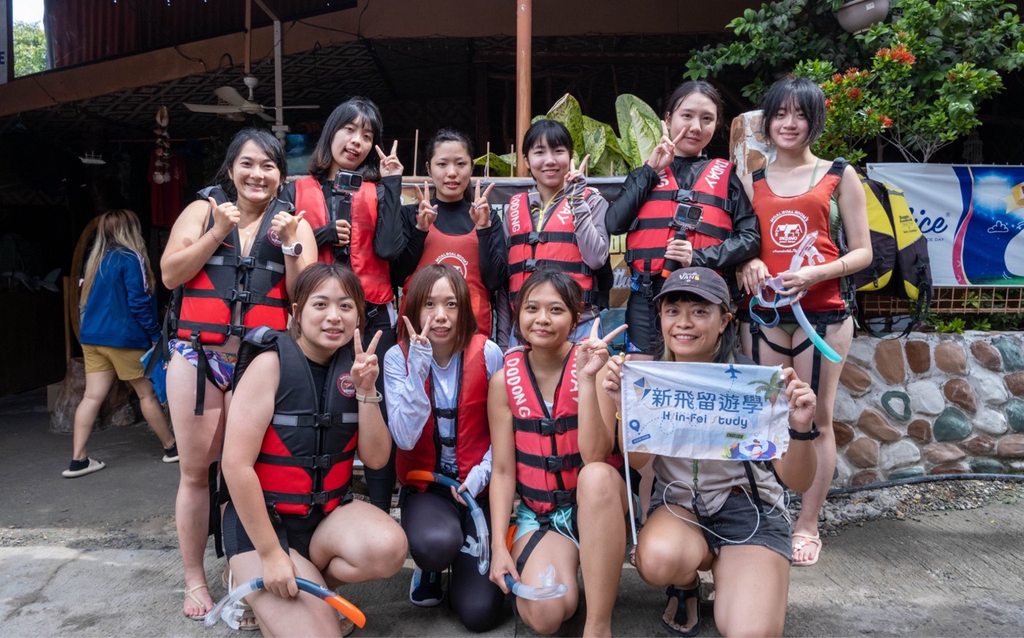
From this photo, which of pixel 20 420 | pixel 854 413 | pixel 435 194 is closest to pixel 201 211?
pixel 435 194

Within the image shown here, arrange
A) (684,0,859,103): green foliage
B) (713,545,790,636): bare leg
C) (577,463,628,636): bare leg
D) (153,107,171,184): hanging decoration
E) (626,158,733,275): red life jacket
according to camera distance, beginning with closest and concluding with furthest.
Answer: (713,545,790,636): bare leg < (577,463,628,636): bare leg < (626,158,733,275): red life jacket < (684,0,859,103): green foliage < (153,107,171,184): hanging decoration

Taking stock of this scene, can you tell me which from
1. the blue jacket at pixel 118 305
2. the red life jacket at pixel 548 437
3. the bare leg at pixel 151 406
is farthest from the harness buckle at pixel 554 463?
the blue jacket at pixel 118 305

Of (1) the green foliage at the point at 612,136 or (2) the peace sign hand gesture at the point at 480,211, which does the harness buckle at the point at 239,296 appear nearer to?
(2) the peace sign hand gesture at the point at 480,211

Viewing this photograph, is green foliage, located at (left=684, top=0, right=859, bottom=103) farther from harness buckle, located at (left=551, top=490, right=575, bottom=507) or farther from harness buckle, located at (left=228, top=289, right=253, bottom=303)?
harness buckle, located at (left=228, top=289, right=253, bottom=303)

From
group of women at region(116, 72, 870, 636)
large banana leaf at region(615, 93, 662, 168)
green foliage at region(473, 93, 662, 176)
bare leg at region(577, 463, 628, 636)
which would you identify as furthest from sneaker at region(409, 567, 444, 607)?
large banana leaf at region(615, 93, 662, 168)

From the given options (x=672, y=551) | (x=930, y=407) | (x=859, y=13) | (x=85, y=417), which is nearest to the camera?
(x=672, y=551)

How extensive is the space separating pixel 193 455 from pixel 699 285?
2.02m

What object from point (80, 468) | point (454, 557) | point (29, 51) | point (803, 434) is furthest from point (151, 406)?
point (29, 51)

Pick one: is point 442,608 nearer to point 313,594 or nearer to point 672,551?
point 313,594

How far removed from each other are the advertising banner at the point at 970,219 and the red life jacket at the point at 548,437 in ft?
8.36

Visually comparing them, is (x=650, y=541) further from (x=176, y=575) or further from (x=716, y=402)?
(x=176, y=575)

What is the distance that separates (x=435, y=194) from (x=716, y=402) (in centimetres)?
169

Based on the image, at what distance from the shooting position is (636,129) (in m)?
4.26

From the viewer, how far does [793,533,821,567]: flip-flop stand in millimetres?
3158
